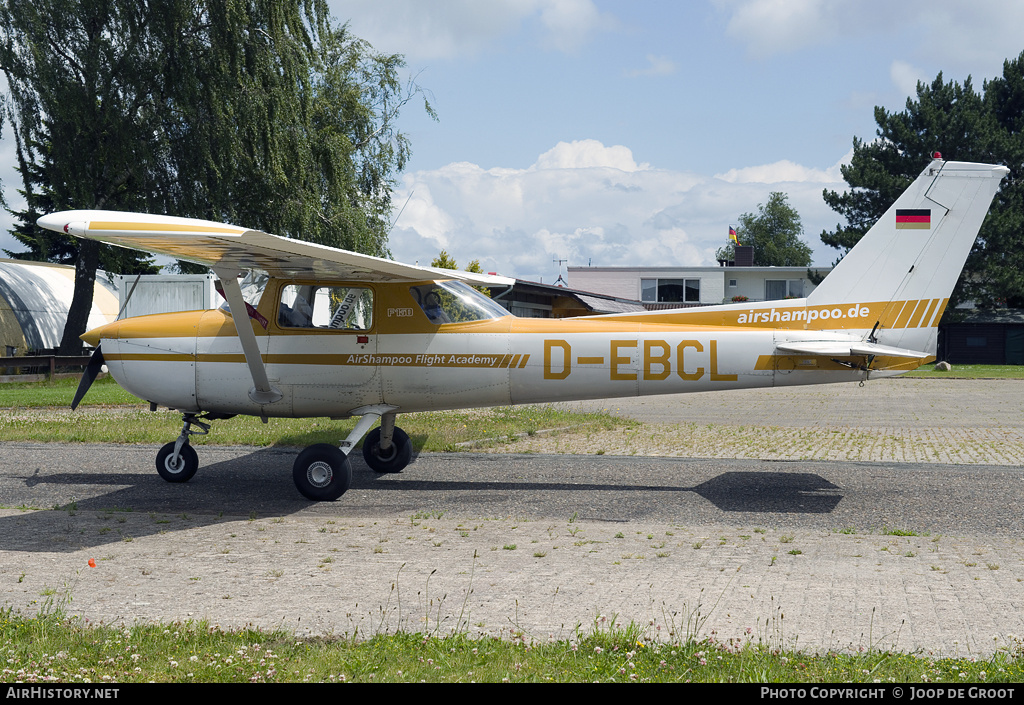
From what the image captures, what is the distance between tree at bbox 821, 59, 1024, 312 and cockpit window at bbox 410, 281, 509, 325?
4395cm

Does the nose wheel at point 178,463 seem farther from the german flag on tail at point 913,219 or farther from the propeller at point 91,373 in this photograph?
the german flag on tail at point 913,219

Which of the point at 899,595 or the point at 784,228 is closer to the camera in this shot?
the point at 899,595

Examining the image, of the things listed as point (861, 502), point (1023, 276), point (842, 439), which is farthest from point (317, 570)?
point (1023, 276)

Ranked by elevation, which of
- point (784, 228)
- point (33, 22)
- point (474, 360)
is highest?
point (784, 228)

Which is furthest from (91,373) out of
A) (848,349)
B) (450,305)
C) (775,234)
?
(775,234)

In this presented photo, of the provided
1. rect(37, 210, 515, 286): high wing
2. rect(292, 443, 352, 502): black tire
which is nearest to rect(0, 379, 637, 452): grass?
rect(292, 443, 352, 502): black tire

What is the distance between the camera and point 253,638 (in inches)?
173

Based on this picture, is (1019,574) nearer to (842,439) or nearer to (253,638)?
(253,638)

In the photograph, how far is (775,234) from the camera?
367ft

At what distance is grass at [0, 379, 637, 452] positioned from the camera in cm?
1307

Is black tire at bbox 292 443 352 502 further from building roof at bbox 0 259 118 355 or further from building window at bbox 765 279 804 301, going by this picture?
building window at bbox 765 279 804 301

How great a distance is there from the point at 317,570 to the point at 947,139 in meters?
52.0

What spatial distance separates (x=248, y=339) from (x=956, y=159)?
1977 inches

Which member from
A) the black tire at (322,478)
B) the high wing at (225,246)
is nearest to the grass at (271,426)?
the black tire at (322,478)
